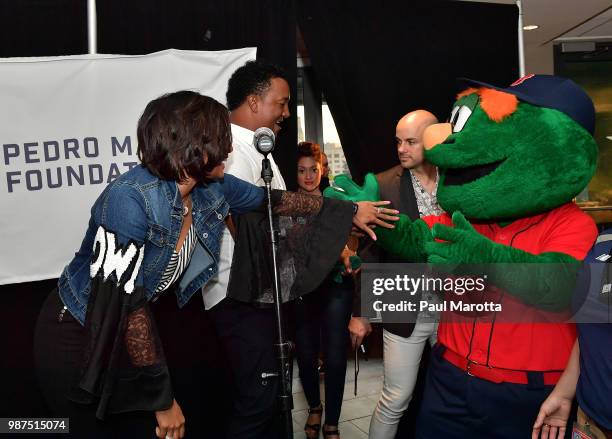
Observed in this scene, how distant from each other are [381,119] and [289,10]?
2.61ft

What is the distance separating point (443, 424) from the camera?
1.63m

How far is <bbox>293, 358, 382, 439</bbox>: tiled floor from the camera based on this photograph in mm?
3186

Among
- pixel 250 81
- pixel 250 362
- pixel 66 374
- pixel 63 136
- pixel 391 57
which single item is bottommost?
pixel 250 362

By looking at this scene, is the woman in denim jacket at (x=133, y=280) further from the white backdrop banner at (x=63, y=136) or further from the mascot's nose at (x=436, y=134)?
the white backdrop banner at (x=63, y=136)

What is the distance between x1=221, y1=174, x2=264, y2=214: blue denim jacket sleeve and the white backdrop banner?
3.50 ft

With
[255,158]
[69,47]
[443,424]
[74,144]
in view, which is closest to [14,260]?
[74,144]

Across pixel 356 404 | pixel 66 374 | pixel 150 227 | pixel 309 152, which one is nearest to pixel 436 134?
pixel 150 227

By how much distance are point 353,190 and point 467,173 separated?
42 cm

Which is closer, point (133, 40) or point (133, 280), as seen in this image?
point (133, 280)

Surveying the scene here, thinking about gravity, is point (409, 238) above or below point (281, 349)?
above

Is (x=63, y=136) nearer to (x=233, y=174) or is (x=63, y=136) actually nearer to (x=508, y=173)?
(x=233, y=174)

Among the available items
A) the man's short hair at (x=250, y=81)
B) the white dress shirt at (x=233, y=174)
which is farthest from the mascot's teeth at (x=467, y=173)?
the man's short hair at (x=250, y=81)

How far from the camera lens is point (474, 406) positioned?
1.54m

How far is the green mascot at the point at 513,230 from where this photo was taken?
4.58ft
